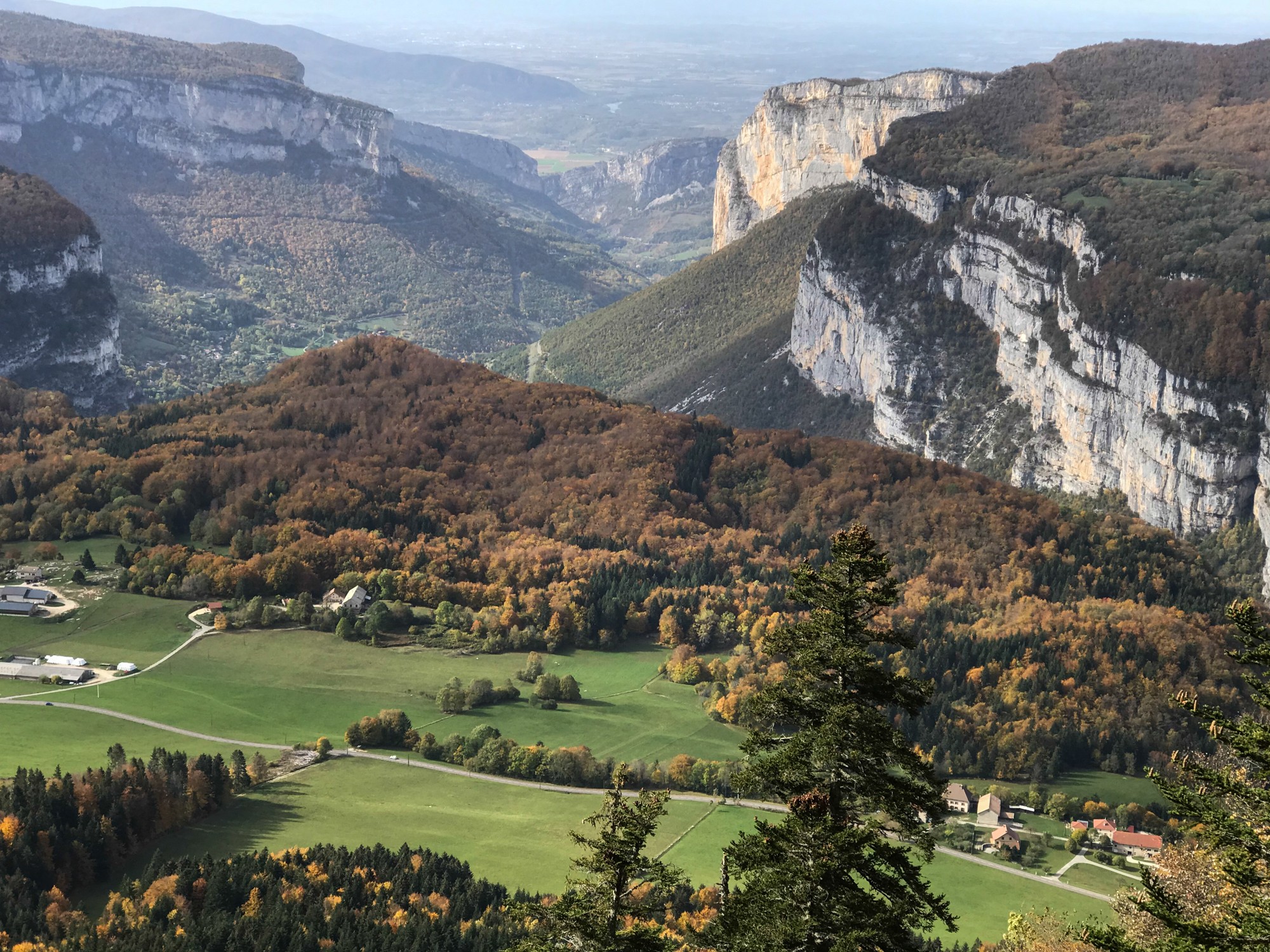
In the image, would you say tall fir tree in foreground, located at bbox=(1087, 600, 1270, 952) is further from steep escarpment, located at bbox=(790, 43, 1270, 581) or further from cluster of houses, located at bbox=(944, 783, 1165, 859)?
steep escarpment, located at bbox=(790, 43, 1270, 581)

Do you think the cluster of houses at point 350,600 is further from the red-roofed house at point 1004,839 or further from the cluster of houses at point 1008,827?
the red-roofed house at point 1004,839

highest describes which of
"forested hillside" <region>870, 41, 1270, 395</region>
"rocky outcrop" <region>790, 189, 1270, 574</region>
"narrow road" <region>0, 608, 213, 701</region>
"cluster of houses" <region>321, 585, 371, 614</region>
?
"forested hillside" <region>870, 41, 1270, 395</region>

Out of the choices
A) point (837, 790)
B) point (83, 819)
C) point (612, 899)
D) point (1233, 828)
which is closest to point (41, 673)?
point (83, 819)

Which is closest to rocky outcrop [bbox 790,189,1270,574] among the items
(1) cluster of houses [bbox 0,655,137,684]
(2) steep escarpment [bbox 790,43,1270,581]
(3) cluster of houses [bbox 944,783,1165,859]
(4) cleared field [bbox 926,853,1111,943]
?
(2) steep escarpment [bbox 790,43,1270,581]

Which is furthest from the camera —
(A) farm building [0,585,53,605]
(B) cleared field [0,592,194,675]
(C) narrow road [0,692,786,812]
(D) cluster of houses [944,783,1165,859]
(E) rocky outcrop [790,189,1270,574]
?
(E) rocky outcrop [790,189,1270,574]

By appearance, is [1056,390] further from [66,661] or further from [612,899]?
[612,899]

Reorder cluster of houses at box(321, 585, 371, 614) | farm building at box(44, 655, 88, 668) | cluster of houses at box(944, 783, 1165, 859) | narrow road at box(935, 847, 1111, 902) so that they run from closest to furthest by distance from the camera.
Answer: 1. narrow road at box(935, 847, 1111, 902)
2. cluster of houses at box(944, 783, 1165, 859)
3. farm building at box(44, 655, 88, 668)
4. cluster of houses at box(321, 585, 371, 614)
